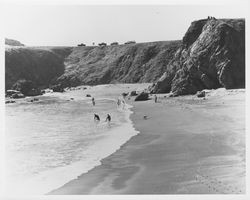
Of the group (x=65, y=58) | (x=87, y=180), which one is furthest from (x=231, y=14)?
(x=65, y=58)

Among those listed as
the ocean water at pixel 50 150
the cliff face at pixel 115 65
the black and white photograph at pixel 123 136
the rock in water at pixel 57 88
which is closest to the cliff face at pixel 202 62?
the black and white photograph at pixel 123 136

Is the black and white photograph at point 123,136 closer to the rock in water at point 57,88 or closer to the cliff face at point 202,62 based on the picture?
the cliff face at point 202,62

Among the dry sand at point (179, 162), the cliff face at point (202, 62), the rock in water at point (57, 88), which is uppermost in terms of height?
the cliff face at point (202, 62)

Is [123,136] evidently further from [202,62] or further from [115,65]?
[115,65]

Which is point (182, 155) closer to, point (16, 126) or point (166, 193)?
point (166, 193)

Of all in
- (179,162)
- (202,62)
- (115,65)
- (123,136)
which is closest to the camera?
(179,162)

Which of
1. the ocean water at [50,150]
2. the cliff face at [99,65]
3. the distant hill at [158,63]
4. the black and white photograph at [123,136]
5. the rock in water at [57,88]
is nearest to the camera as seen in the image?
the black and white photograph at [123,136]

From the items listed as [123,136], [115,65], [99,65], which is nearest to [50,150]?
[123,136]

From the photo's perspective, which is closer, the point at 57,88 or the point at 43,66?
the point at 57,88

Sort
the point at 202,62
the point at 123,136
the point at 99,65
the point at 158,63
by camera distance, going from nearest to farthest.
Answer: the point at 123,136, the point at 202,62, the point at 158,63, the point at 99,65
